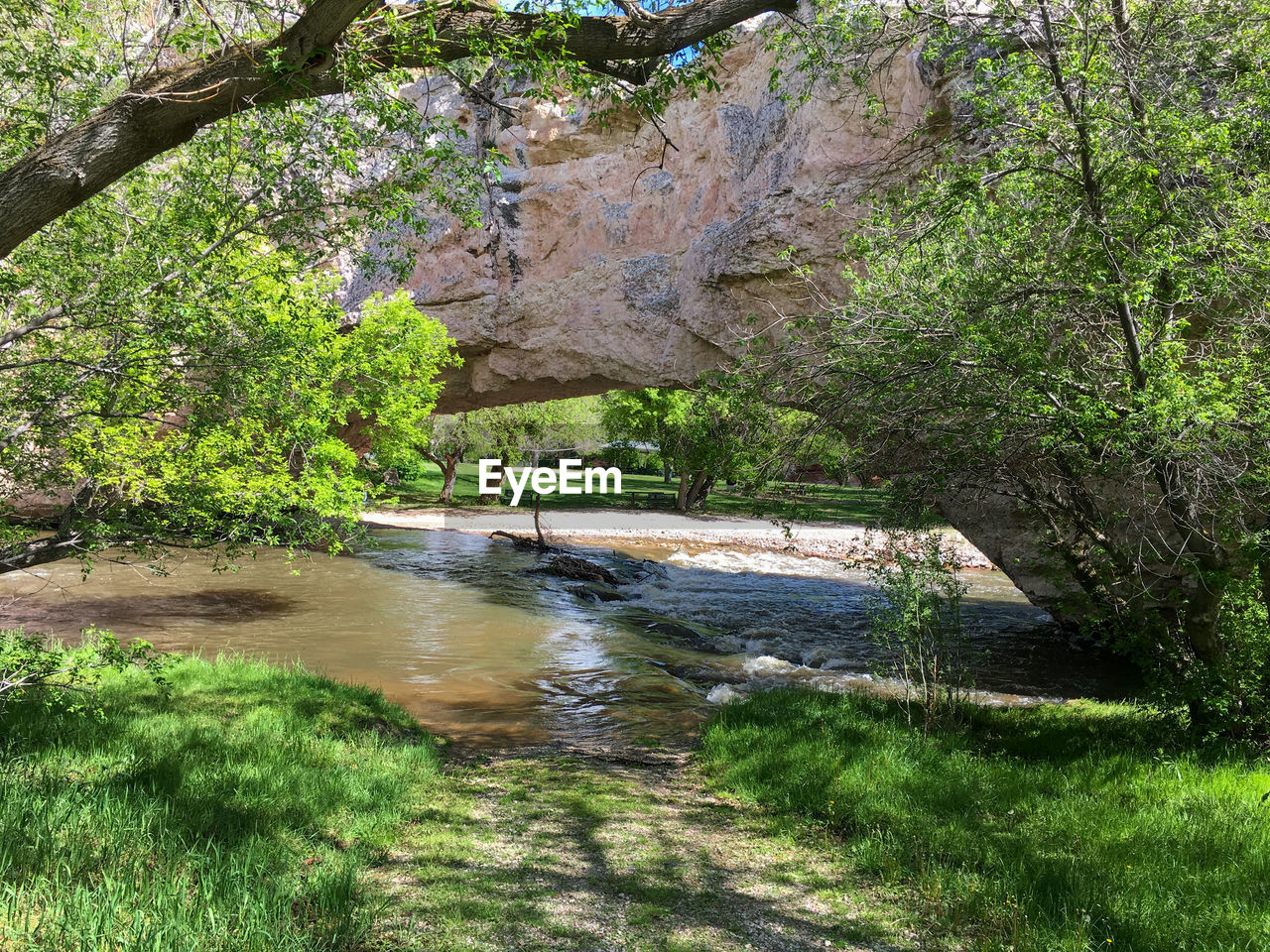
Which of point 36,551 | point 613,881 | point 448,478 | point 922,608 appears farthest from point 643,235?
point 448,478

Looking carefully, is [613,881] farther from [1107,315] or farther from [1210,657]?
[1107,315]

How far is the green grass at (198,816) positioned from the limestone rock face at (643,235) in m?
8.80

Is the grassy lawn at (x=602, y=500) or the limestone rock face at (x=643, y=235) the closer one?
the limestone rock face at (x=643, y=235)

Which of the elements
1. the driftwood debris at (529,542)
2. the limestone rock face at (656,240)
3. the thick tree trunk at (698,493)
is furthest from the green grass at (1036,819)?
the thick tree trunk at (698,493)

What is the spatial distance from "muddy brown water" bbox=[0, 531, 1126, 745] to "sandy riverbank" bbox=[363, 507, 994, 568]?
701cm

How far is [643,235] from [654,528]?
16471 mm

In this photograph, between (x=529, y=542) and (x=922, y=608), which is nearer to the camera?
(x=922, y=608)

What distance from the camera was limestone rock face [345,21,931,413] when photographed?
1262cm

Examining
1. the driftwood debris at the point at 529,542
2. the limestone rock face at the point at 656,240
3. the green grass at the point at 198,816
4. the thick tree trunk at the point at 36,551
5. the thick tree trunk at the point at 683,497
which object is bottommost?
the driftwood debris at the point at 529,542

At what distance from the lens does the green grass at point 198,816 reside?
2.73m

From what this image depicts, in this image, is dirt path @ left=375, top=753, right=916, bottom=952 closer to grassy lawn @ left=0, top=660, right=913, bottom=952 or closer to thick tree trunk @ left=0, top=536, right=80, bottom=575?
grassy lawn @ left=0, top=660, right=913, bottom=952

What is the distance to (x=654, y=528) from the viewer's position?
3031 cm

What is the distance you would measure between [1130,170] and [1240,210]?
698 millimetres

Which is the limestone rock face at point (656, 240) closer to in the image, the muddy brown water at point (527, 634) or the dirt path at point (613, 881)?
the muddy brown water at point (527, 634)
